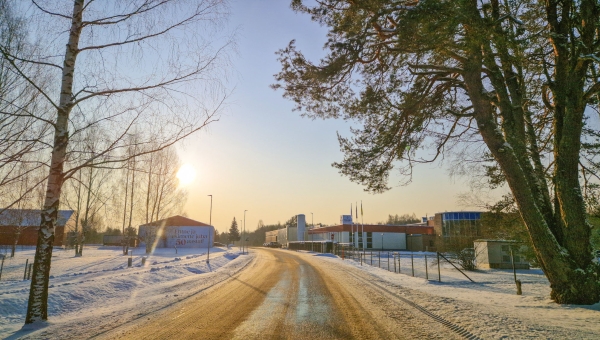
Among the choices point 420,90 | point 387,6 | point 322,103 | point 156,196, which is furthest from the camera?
point 156,196

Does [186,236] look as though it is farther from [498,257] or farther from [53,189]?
[53,189]

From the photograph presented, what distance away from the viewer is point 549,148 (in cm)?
A: 1247

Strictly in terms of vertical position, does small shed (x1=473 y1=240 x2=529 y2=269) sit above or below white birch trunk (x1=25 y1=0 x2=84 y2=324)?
below

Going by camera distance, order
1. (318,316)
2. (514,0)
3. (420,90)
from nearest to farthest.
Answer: (318,316) < (514,0) < (420,90)

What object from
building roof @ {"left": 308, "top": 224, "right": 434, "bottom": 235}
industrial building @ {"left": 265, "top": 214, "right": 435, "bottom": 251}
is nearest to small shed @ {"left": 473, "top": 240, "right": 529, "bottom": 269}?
industrial building @ {"left": 265, "top": 214, "right": 435, "bottom": 251}

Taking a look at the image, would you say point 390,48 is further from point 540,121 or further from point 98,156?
point 98,156

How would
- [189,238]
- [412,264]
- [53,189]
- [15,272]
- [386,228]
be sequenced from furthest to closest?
[386,228], [189,238], [15,272], [412,264], [53,189]

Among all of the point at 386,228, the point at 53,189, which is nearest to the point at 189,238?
the point at 386,228

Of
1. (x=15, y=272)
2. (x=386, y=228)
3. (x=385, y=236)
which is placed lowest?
(x=15, y=272)

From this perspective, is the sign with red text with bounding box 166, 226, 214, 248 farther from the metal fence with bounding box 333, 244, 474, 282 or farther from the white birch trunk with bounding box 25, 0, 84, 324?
the white birch trunk with bounding box 25, 0, 84, 324

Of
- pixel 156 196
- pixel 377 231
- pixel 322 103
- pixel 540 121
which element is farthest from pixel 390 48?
pixel 377 231

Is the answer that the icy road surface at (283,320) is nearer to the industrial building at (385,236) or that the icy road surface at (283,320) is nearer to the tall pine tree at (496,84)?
the tall pine tree at (496,84)

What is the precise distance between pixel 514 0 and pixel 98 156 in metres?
11.5

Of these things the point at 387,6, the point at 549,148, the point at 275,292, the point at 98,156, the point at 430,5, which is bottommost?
the point at 275,292
